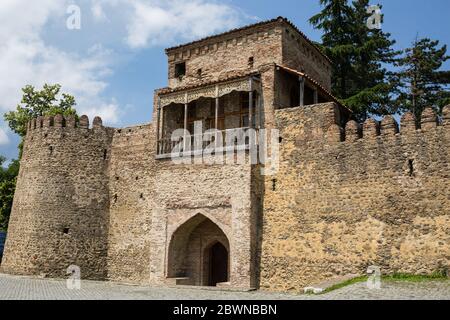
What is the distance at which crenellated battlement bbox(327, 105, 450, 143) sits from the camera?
1413 centimetres

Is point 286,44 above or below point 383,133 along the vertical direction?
above

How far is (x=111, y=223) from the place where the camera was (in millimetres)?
20391

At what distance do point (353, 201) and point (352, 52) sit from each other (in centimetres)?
1492

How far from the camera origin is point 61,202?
20.0 meters

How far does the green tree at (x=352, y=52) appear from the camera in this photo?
2778cm

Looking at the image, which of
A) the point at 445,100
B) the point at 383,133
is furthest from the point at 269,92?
the point at 445,100

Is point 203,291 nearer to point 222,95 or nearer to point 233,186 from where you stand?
point 233,186

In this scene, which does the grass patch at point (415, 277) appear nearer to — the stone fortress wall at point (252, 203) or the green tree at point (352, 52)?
the stone fortress wall at point (252, 203)

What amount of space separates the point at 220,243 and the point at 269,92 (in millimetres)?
5683

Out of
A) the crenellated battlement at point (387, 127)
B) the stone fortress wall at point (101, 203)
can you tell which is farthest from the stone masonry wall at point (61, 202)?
the crenellated battlement at point (387, 127)

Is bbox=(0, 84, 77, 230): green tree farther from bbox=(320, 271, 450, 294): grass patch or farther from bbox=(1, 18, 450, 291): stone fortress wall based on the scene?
bbox=(320, 271, 450, 294): grass patch

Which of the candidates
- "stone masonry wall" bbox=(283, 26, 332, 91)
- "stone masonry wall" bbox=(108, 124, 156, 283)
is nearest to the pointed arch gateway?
"stone masonry wall" bbox=(108, 124, 156, 283)

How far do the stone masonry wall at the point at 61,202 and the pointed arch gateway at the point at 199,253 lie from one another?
358 cm

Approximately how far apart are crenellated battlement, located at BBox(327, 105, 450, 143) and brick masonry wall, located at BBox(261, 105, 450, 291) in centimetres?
3
